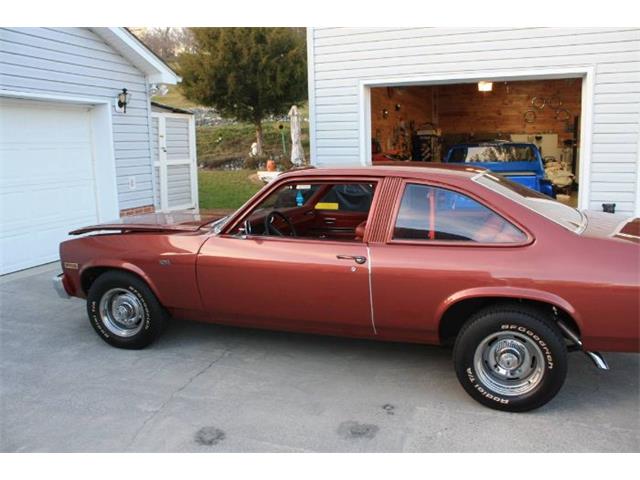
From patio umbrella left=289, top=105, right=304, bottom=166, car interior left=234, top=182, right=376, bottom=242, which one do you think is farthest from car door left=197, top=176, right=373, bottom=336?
patio umbrella left=289, top=105, right=304, bottom=166

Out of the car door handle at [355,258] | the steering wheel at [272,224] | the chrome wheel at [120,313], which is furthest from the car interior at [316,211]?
the chrome wheel at [120,313]

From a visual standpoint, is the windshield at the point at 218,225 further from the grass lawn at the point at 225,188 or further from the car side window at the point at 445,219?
the grass lawn at the point at 225,188

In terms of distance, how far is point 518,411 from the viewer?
144 inches

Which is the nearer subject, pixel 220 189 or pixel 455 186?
pixel 455 186

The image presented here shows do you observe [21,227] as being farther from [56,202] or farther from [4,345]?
[4,345]

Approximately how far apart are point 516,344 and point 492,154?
8647 mm

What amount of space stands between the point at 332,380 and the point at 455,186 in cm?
160

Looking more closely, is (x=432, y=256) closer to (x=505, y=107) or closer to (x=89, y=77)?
(x=89, y=77)

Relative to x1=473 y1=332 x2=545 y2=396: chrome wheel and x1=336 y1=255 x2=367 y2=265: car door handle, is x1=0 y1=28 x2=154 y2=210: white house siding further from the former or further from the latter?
x1=473 y1=332 x2=545 y2=396: chrome wheel

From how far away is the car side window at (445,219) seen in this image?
3.73 meters

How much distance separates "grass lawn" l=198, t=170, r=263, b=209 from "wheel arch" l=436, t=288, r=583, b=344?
12.0 metres

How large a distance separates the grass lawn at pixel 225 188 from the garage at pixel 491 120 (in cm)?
477

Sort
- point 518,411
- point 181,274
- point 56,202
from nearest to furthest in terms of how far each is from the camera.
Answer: point 518,411 < point 181,274 < point 56,202

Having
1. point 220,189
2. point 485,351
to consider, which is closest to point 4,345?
point 485,351
